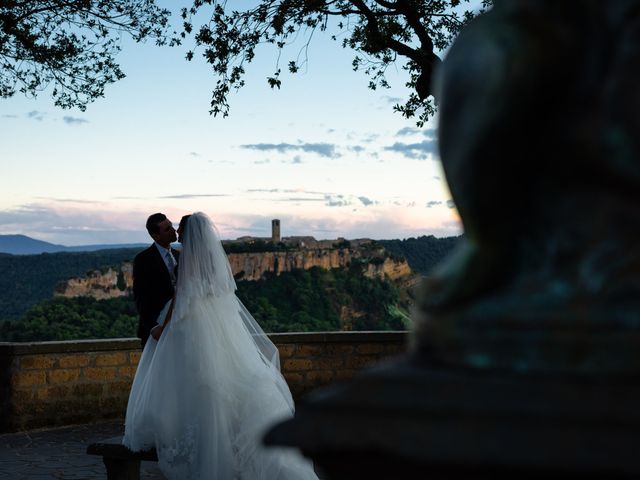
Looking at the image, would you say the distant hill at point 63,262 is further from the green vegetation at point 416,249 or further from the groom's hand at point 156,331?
the groom's hand at point 156,331

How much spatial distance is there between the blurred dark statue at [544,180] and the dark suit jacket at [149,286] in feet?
15.7

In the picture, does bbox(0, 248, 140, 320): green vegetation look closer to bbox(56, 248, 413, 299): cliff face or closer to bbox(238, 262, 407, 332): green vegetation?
bbox(56, 248, 413, 299): cliff face

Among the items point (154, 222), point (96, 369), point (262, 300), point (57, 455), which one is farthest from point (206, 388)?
point (262, 300)

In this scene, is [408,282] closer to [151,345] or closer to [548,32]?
[151,345]

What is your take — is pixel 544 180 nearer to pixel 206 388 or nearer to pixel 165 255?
pixel 206 388

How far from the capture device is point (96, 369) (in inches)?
371

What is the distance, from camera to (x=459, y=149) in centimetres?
153

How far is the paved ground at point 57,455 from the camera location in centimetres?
715

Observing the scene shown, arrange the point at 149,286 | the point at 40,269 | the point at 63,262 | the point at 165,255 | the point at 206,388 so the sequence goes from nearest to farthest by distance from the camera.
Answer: the point at 206,388, the point at 149,286, the point at 165,255, the point at 40,269, the point at 63,262

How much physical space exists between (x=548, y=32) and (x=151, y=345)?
15.8ft

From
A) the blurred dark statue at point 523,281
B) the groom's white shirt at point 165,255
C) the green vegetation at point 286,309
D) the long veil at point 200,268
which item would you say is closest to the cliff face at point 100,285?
the green vegetation at point 286,309

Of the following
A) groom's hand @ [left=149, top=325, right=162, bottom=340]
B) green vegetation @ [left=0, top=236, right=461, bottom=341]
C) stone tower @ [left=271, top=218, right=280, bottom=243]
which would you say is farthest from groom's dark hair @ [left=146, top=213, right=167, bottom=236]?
stone tower @ [left=271, top=218, right=280, bottom=243]

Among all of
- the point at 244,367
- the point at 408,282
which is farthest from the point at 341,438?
the point at 408,282

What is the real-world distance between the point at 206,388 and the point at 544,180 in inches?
169
